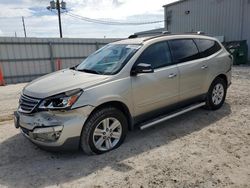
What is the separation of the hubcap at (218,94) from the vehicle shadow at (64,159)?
0.88 metres

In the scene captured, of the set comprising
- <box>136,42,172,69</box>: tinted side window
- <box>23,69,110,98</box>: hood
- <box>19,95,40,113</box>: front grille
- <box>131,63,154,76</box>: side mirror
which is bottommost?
<box>19,95,40,113</box>: front grille

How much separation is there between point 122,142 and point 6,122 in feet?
9.73

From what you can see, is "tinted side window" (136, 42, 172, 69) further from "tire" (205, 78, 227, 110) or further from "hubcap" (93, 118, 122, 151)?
"tire" (205, 78, 227, 110)

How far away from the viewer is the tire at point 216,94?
544cm

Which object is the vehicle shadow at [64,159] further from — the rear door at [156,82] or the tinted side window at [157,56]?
the tinted side window at [157,56]

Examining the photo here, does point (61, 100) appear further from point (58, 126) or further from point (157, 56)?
point (157, 56)

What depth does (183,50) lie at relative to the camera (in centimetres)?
488

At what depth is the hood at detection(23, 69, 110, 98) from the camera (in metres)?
3.52

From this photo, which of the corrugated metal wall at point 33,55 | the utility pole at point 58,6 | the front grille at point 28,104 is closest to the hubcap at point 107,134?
the front grille at point 28,104

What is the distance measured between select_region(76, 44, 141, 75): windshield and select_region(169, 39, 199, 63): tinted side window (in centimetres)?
82

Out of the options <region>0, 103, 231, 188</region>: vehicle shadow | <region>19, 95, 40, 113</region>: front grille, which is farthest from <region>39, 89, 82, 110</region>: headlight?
<region>0, 103, 231, 188</region>: vehicle shadow

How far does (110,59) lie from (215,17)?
15.4 meters

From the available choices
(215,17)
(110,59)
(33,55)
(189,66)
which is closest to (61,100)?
(110,59)

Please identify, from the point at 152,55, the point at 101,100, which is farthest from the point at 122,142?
the point at 152,55
